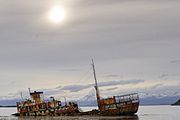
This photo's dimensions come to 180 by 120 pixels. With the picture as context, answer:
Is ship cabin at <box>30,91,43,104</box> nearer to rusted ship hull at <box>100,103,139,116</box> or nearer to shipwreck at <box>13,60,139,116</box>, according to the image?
shipwreck at <box>13,60,139,116</box>

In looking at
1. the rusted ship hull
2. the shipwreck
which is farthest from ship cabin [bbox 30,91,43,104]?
the rusted ship hull

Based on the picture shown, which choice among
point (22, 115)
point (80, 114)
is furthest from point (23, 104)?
point (80, 114)

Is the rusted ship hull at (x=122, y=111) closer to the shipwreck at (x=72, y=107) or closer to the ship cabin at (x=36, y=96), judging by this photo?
the shipwreck at (x=72, y=107)

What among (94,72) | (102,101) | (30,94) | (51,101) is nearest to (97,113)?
(102,101)

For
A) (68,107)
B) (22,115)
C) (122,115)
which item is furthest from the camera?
(22,115)

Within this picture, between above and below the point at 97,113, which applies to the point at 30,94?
above

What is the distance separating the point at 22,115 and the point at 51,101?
14.1 meters

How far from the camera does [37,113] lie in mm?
161625

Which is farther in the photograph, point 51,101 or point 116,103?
point 51,101

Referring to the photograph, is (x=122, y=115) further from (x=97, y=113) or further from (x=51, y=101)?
(x=51, y=101)

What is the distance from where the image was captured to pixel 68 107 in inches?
6137

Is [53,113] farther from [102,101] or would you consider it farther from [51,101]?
[102,101]

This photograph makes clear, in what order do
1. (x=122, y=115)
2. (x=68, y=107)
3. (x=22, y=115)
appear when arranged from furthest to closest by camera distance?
1. (x=22, y=115)
2. (x=68, y=107)
3. (x=122, y=115)

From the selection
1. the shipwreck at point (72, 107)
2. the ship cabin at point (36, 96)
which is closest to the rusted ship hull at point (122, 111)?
the shipwreck at point (72, 107)
